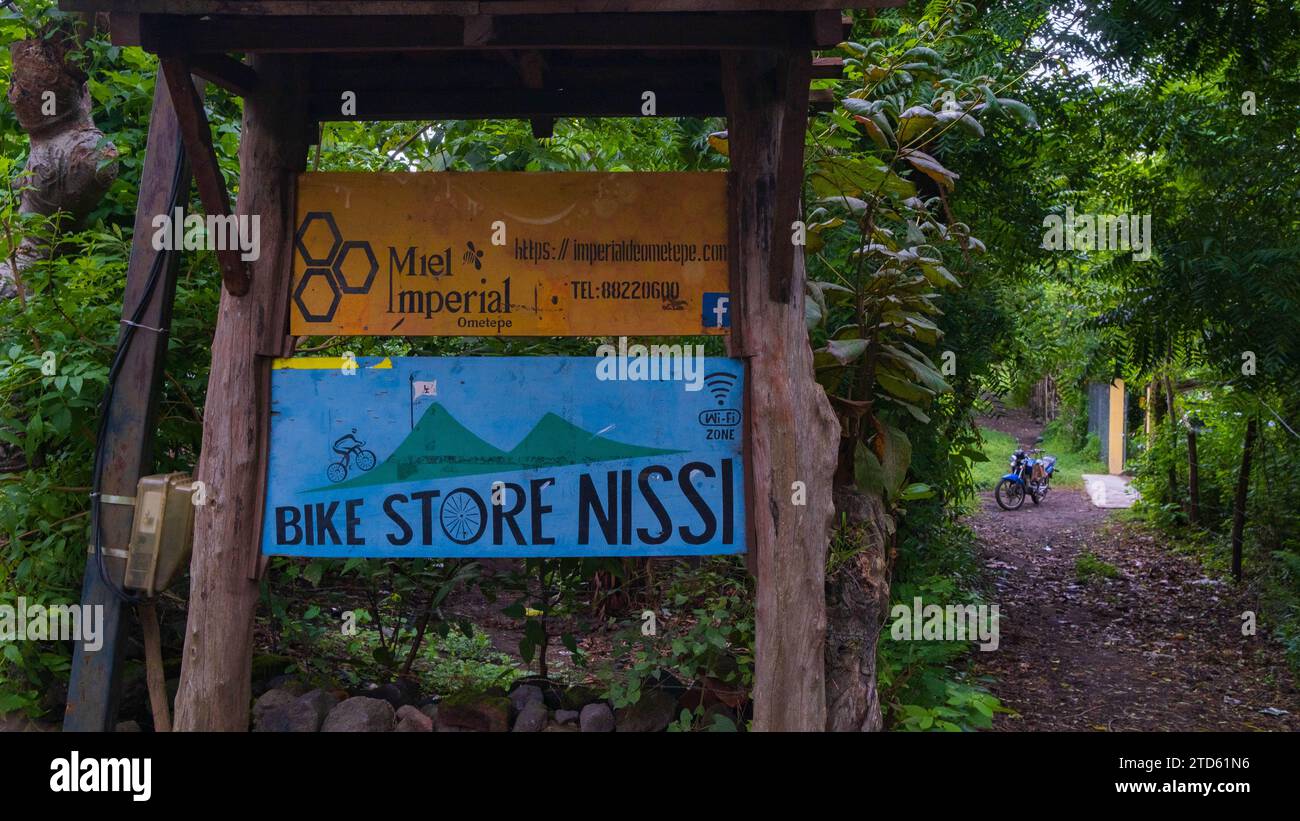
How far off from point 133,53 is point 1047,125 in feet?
22.4

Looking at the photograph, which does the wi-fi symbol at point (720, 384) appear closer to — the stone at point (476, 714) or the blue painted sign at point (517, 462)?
the blue painted sign at point (517, 462)

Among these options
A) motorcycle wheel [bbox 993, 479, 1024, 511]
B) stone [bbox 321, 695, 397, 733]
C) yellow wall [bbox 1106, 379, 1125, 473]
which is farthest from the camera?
yellow wall [bbox 1106, 379, 1125, 473]

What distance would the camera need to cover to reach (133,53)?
5441 millimetres

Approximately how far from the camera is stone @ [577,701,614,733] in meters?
4.80

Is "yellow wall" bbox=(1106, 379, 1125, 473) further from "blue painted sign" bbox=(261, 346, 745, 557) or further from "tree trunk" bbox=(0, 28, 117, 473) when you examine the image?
"tree trunk" bbox=(0, 28, 117, 473)

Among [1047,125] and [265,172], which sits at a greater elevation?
[1047,125]

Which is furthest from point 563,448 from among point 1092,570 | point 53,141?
point 1092,570

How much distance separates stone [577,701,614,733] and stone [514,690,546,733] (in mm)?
179

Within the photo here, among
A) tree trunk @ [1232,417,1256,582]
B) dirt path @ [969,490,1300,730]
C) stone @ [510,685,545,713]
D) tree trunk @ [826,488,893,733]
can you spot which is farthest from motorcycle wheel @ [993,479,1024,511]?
stone @ [510,685,545,713]

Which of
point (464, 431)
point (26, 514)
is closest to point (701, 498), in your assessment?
point (464, 431)

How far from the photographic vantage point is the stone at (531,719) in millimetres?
4824

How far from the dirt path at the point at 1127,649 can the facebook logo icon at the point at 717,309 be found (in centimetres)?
336

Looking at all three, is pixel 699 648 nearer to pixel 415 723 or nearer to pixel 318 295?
pixel 415 723

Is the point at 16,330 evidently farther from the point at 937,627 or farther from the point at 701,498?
the point at 937,627
